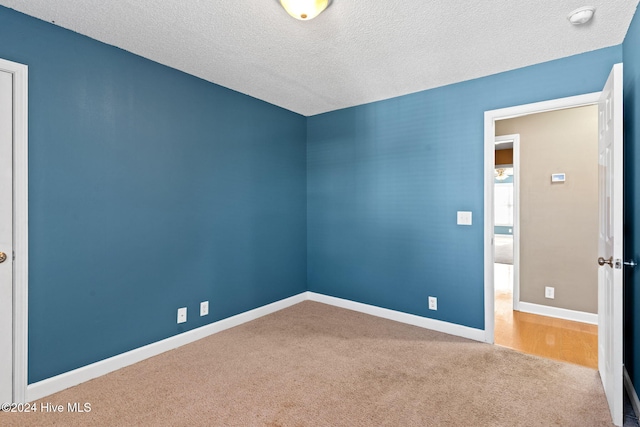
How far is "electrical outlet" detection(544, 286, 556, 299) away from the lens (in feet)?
12.3

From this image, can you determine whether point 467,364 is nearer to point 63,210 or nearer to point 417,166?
point 417,166

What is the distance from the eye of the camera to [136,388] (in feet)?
7.31

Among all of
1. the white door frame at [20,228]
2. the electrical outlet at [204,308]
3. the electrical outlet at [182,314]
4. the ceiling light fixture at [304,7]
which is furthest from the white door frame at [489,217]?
the white door frame at [20,228]

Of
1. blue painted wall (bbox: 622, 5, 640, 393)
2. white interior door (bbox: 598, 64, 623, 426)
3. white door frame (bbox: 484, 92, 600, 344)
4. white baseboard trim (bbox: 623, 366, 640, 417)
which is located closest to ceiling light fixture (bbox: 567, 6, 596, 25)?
blue painted wall (bbox: 622, 5, 640, 393)

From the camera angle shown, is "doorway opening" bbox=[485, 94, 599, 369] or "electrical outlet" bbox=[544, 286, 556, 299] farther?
"electrical outlet" bbox=[544, 286, 556, 299]

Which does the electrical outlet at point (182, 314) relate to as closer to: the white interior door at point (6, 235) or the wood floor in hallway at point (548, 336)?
the white interior door at point (6, 235)

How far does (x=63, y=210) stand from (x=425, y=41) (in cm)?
278

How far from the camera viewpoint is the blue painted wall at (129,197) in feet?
7.02

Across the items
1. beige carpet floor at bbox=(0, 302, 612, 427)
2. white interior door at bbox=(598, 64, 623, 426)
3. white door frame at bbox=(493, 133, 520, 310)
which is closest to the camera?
white interior door at bbox=(598, 64, 623, 426)

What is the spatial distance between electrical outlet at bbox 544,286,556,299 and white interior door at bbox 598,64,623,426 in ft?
5.51

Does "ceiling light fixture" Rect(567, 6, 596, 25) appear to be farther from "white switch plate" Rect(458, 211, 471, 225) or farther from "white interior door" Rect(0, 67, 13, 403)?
"white interior door" Rect(0, 67, 13, 403)

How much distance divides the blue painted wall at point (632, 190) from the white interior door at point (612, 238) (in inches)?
5.2

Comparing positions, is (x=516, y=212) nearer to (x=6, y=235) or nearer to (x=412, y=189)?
(x=412, y=189)

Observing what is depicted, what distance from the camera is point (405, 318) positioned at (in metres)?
3.51
